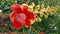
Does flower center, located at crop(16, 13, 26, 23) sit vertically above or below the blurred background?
above

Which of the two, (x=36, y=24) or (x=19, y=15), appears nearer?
(x=19, y=15)

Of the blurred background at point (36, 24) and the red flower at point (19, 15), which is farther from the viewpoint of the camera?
the blurred background at point (36, 24)

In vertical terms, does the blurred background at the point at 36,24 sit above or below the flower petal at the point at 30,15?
below

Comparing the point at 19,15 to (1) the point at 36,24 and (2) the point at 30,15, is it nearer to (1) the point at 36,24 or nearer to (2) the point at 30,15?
(2) the point at 30,15

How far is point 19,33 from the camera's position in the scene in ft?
2.42

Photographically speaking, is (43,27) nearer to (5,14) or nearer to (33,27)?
(33,27)

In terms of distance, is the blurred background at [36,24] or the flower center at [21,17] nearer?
the flower center at [21,17]

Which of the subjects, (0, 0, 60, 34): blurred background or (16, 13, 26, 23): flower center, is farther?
(0, 0, 60, 34): blurred background

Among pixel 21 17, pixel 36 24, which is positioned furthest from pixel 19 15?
pixel 36 24

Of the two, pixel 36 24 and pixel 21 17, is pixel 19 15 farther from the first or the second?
pixel 36 24

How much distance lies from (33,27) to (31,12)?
12 centimetres

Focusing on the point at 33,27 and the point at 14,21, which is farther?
the point at 33,27

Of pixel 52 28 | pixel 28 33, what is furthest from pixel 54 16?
pixel 28 33

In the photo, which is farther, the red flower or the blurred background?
the blurred background
